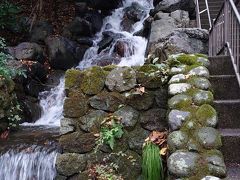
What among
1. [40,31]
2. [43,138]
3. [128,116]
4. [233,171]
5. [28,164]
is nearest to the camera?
[233,171]

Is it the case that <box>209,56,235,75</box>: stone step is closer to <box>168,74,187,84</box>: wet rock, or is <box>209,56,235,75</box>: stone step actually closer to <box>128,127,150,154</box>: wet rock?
<box>168,74,187,84</box>: wet rock

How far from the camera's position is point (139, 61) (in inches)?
397

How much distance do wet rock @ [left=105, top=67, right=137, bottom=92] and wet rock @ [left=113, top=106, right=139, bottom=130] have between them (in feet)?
0.91

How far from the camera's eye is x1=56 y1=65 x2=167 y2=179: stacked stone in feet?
14.9

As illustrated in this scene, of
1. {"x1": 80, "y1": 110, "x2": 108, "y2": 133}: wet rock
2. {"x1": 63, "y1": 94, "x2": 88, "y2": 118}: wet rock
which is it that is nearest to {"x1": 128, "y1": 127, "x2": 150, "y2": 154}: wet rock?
{"x1": 80, "y1": 110, "x2": 108, "y2": 133}: wet rock

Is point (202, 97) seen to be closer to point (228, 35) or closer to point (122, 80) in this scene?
point (122, 80)

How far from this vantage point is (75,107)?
4715 mm

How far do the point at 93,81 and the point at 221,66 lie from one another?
185 centimetres

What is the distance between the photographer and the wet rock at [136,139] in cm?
452

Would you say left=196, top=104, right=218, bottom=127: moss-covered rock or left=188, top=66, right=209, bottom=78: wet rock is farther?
left=188, top=66, right=209, bottom=78: wet rock

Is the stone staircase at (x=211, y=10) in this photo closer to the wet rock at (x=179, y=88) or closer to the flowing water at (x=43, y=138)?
the flowing water at (x=43, y=138)

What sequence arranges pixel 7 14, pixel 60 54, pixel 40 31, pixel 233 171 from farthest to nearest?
pixel 40 31 < pixel 7 14 < pixel 60 54 < pixel 233 171

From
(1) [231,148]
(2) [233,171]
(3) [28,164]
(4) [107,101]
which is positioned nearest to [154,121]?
(4) [107,101]

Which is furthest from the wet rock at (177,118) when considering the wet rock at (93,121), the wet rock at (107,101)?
the wet rock at (93,121)
